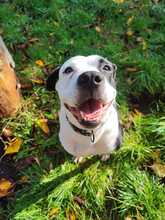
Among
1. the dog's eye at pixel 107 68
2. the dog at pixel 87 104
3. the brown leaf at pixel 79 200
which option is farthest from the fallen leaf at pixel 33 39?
the brown leaf at pixel 79 200

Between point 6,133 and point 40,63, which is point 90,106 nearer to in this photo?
point 6,133

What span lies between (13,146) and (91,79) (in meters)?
1.45

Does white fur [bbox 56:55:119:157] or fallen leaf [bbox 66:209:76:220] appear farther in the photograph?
fallen leaf [bbox 66:209:76:220]

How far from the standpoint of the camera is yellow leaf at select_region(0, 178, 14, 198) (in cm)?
334

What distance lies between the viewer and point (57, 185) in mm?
3334

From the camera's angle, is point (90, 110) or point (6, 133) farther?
point (6, 133)

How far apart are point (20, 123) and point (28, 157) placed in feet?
1.12

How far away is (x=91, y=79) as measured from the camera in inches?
94.0

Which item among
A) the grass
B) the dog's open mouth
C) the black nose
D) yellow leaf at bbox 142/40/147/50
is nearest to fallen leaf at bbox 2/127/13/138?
the grass

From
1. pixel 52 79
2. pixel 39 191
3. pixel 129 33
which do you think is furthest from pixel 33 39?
pixel 39 191

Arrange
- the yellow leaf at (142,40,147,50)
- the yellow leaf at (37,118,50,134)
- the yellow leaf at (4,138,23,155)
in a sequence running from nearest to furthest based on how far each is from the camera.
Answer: the yellow leaf at (4,138,23,155) → the yellow leaf at (37,118,50,134) → the yellow leaf at (142,40,147,50)

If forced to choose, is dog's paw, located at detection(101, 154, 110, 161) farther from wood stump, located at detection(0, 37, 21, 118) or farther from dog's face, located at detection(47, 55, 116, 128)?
wood stump, located at detection(0, 37, 21, 118)

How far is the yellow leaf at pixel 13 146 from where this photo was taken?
3.55 m

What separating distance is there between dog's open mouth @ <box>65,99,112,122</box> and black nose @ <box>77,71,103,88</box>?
5.0 inches
